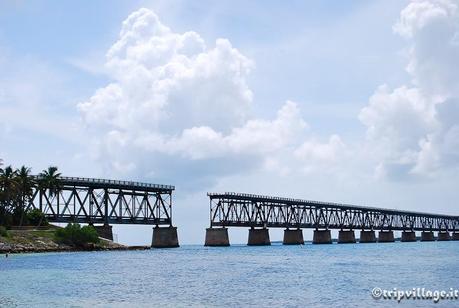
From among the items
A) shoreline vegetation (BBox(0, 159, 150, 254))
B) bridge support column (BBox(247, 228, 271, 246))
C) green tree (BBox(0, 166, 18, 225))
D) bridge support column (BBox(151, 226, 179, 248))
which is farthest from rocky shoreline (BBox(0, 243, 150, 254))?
bridge support column (BBox(247, 228, 271, 246))

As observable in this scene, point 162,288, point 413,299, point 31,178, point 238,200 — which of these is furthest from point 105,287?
point 238,200

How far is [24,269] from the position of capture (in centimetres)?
6312

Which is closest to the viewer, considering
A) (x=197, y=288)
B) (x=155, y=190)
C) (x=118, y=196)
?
(x=197, y=288)

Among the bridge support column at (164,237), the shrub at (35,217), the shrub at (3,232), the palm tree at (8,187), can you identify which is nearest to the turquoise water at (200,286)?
the shrub at (3,232)

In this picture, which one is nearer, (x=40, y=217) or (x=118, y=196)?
(x=40, y=217)

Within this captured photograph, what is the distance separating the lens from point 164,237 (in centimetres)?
Answer: 14575

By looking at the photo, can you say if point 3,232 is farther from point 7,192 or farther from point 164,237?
point 164,237

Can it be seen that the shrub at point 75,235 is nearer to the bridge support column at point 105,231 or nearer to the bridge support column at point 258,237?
the bridge support column at point 105,231

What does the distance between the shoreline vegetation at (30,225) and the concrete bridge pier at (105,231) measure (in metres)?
8.09

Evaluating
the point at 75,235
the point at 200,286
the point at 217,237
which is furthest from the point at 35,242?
the point at 217,237

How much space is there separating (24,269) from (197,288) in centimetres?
2420

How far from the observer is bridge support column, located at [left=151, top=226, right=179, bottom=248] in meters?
145

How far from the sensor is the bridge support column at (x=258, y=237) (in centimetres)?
17962

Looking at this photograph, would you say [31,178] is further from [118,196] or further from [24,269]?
[24,269]
